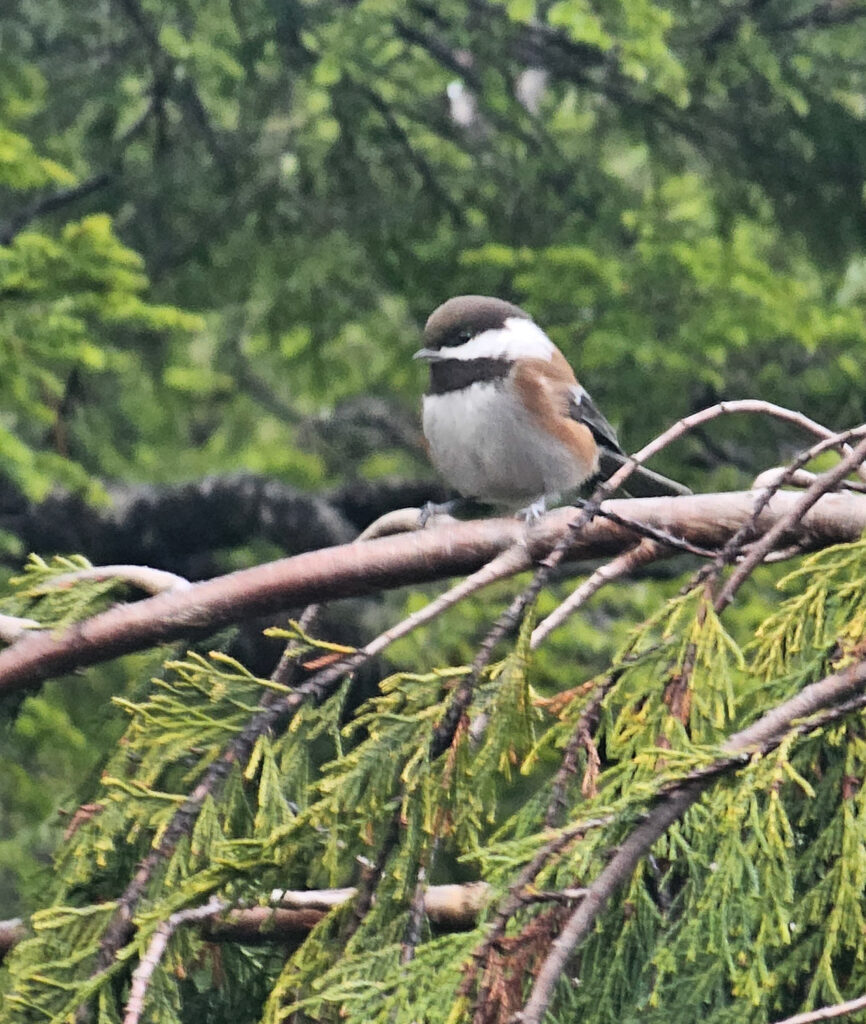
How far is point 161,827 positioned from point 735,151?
5.29m

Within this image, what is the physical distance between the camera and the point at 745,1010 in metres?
1.53

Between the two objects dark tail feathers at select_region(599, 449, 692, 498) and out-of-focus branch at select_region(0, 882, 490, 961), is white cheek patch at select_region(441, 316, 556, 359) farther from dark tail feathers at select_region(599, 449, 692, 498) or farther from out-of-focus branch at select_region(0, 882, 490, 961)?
out-of-focus branch at select_region(0, 882, 490, 961)

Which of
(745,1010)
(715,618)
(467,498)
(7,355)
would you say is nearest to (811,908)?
(745,1010)

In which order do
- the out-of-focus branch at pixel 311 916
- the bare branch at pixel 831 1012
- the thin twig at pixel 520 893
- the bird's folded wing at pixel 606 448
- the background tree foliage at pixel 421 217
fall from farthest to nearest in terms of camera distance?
the background tree foliage at pixel 421 217 → the bird's folded wing at pixel 606 448 → the out-of-focus branch at pixel 311 916 → the thin twig at pixel 520 893 → the bare branch at pixel 831 1012

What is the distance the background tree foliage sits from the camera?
5602 mm

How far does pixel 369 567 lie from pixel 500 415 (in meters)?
1.41

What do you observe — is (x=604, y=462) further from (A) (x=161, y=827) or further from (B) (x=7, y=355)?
(A) (x=161, y=827)

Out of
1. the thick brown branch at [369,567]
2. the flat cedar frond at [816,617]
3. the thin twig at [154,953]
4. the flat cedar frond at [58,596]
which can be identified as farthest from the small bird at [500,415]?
the thin twig at [154,953]

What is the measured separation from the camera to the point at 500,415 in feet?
11.3

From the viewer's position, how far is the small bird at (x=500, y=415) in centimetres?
345

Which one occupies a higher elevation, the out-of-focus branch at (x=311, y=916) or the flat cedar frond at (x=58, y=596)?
the flat cedar frond at (x=58, y=596)

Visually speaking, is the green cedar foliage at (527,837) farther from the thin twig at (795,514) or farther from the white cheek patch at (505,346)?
the white cheek patch at (505,346)

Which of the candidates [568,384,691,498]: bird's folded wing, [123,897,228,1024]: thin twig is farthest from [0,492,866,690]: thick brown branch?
[568,384,691,498]: bird's folded wing

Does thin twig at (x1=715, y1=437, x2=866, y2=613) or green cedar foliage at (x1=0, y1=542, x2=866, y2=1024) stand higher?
thin twig at (x1=715, y1=437, x2=866, y2=613)
